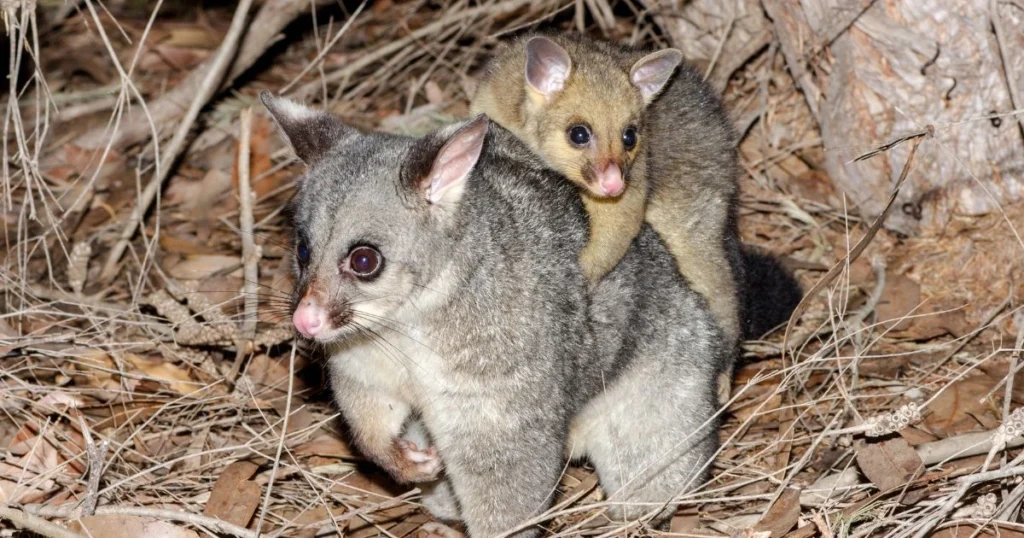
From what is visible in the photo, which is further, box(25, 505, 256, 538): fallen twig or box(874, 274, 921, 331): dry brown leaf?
box(874, 274, 921, 331): dry brown leaf

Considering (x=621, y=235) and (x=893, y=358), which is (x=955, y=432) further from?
(x=621, y=235)

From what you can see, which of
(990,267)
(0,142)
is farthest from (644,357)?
(0,142)

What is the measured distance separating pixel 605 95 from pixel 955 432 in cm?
206

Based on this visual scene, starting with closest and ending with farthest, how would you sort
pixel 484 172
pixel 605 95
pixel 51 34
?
pixel 484 172, pixel 605 95, pixel 51 34

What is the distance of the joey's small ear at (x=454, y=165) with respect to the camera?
362 cm

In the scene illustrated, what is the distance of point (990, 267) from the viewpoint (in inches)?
212

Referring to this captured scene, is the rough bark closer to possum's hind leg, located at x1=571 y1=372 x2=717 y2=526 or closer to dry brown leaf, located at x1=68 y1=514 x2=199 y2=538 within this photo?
possum's hind leg, located at x1=571 y1=372 x2=717 y2=526

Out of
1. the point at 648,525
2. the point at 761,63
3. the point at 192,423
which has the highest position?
the point at 761,63

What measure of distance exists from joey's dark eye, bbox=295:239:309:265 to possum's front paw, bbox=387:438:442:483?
865mm

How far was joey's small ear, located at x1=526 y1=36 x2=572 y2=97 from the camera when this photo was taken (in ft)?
14.7

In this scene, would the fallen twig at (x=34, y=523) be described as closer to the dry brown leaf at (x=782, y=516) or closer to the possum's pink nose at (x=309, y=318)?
the possum's pink nose at (x=309, y=318)

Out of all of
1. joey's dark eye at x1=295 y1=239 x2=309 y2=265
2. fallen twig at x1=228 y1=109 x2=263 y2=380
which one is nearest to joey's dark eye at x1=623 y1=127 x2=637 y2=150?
joey's dark eye at x1=295 y1=239 x2=309 y2=265

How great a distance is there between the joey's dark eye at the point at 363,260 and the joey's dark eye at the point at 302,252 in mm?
208

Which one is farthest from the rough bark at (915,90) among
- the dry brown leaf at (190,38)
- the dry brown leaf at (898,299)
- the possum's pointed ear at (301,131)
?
the dry brown leaf at (190,38)
